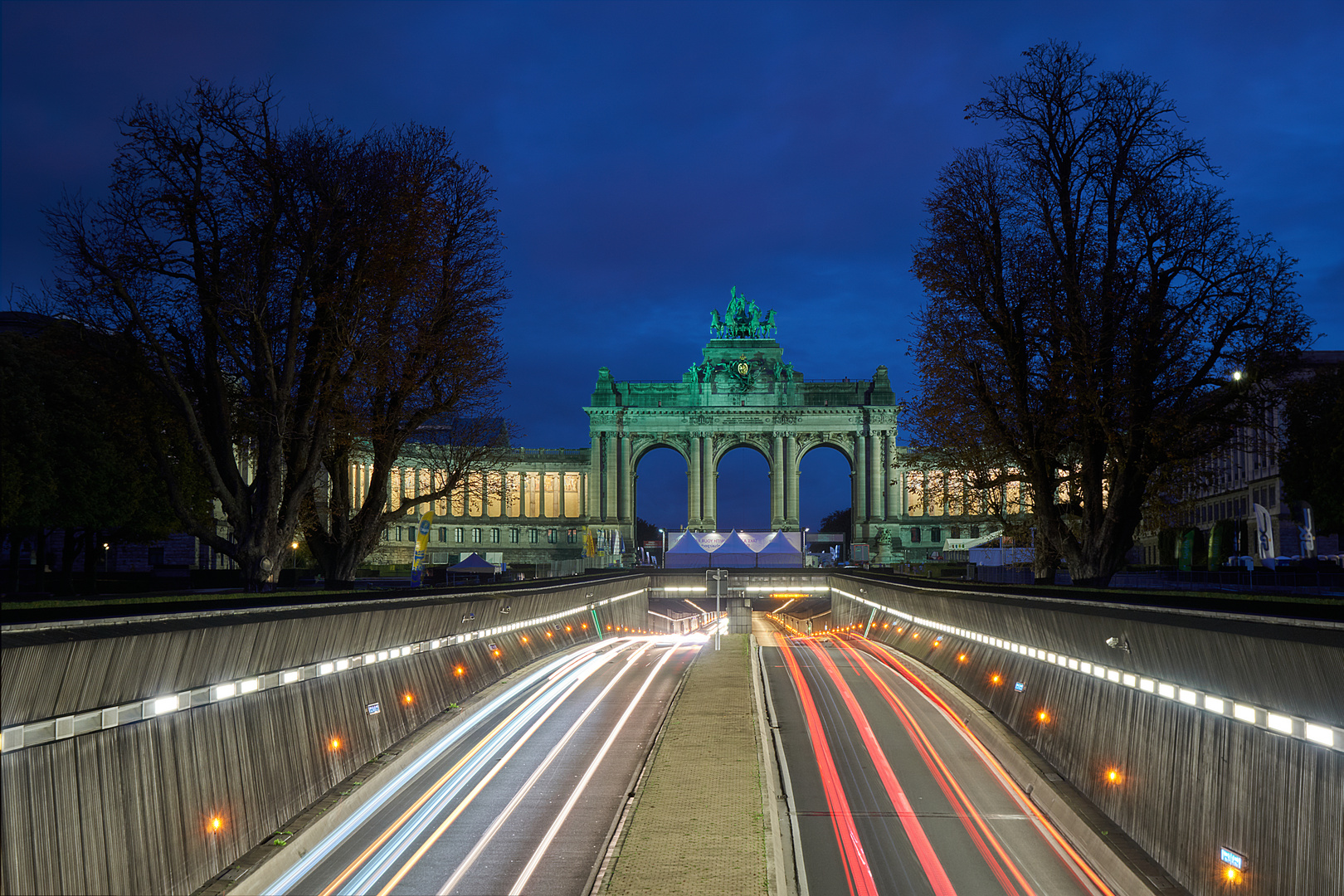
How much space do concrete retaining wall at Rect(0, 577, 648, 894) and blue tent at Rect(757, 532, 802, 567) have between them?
71.7 meters

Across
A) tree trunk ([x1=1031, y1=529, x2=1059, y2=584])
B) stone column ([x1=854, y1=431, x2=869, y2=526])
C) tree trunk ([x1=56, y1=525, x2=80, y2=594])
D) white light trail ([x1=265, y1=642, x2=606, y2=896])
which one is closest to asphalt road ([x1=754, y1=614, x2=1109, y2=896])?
white light trail ([x1=265, y1=642, x2=606, y2=896])

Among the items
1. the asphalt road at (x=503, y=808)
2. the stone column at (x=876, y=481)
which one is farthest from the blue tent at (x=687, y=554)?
the asphalt road at (x=503, y=808)

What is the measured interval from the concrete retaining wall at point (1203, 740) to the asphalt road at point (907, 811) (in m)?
1.07

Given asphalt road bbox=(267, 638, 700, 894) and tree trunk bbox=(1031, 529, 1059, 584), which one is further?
tree trunk bbox=(1031, 529, 1059, 584)

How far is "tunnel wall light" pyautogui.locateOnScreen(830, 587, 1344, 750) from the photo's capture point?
32.0 feet

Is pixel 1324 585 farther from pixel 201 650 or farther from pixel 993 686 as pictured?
pixel 201 650

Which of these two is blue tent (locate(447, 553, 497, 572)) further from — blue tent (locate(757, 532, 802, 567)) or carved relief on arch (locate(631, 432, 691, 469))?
carved relief on arch (locate(631, 432, 691, 469))

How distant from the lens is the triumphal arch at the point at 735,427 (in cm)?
14325

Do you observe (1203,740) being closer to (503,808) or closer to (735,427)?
(503,808)

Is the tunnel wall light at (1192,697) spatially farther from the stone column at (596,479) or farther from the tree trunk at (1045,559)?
the stone column at (596,479)

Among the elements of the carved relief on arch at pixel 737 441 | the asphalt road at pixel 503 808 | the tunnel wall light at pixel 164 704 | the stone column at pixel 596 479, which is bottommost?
the asphalt road at pixel 503 808

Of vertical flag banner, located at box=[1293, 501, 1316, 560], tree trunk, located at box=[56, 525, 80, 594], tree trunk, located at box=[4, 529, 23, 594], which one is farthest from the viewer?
tree trunk, located at box=[56, 525, 80, 594]

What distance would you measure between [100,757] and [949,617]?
2411 centimetres

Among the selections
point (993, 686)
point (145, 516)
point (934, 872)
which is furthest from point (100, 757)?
point (145, 516)
